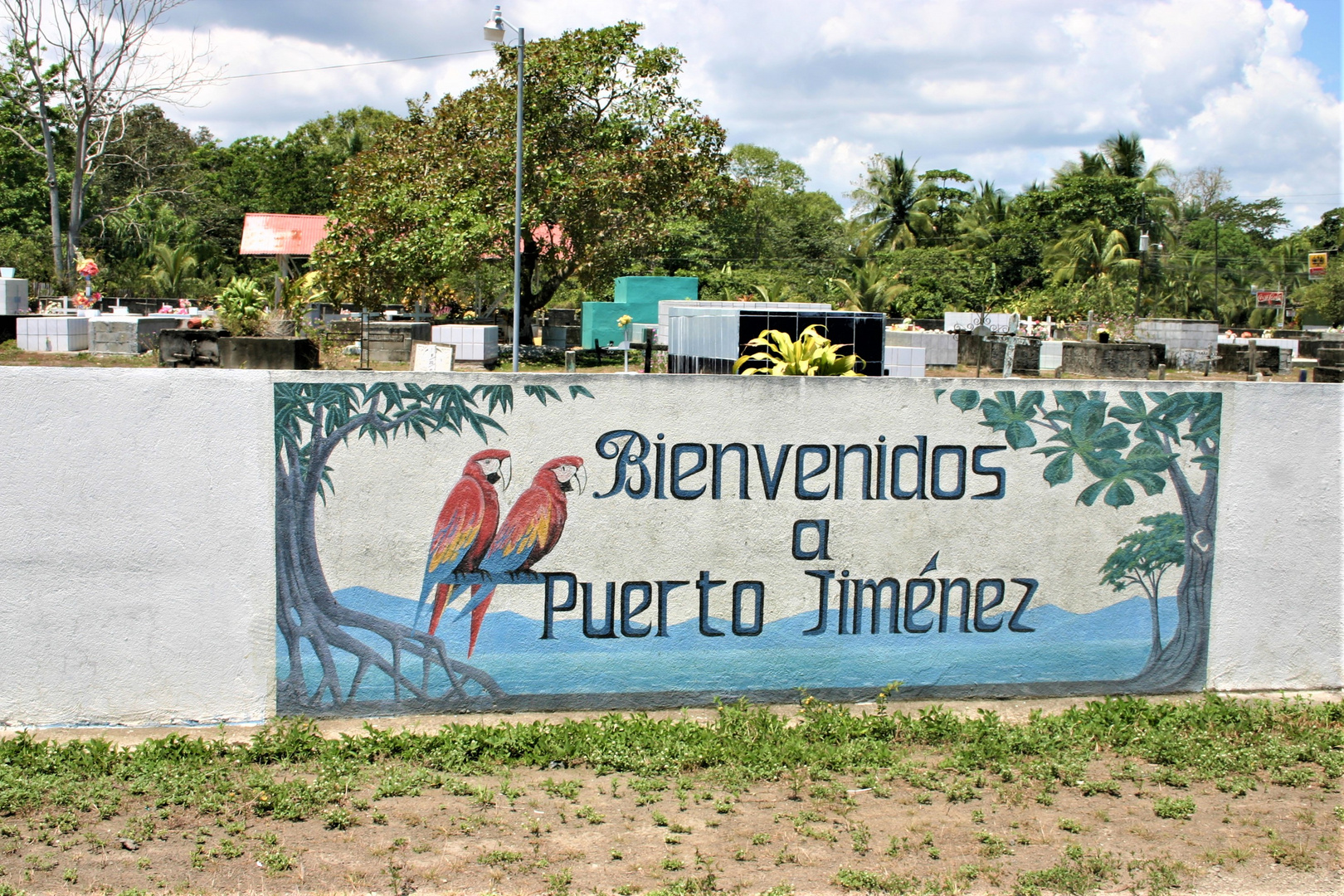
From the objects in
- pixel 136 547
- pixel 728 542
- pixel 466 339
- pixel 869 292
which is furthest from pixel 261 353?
pixel 869 292

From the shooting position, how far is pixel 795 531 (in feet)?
20.2

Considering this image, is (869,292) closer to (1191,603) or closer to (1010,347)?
(1010,347)

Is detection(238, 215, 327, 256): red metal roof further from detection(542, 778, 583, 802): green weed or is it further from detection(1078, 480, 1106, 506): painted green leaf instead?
detection(542, 778, 583, 802): green weed

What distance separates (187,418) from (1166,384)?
17.4 feet

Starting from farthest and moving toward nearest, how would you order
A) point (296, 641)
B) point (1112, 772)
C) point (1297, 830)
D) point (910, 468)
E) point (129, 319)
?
1. point (129, 319)
2. point (910, 468)
3. point (296, 641)
4. point (1112, 772)
5. point (1297, 830)

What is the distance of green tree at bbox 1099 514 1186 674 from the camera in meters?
6.39

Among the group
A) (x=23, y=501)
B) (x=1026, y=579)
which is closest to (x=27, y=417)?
(x=23, y=501)

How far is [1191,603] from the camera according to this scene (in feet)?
21.2

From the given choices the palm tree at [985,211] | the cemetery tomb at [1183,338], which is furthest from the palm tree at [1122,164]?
the cemetery tomb at [1183,338]

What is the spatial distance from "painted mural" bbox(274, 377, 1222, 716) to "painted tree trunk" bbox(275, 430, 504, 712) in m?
0.01

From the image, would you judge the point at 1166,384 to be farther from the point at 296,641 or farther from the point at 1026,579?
the point at 296,641

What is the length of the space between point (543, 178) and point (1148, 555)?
771 inches

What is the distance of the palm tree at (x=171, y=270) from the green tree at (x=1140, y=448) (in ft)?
135

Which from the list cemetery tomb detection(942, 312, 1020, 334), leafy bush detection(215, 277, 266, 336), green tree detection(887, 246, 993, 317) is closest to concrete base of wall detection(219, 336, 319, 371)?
leafy bush detection(215, 277, 266, 336)
